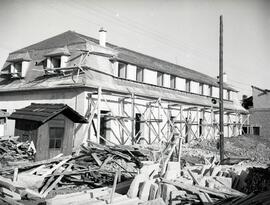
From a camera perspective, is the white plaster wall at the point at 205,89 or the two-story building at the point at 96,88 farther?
the white plaster wall at the point at 205,89

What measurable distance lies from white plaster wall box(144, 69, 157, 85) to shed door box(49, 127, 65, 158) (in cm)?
1072

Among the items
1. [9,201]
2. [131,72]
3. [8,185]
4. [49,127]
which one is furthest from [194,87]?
[9,201]

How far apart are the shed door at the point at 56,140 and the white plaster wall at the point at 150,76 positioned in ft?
35.2

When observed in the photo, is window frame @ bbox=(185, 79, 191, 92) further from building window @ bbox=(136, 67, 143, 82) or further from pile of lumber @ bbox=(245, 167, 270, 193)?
pile of lumber @ bbox=(245, 167, 270, 193)

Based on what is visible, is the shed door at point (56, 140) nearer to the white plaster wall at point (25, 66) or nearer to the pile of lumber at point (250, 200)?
the pile of lumber at point (250, 200)

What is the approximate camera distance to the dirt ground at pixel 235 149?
1775 cm

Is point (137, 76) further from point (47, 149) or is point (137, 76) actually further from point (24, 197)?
point (24, 197)

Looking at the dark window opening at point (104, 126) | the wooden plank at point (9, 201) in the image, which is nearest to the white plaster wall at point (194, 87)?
the dark window opening at point (104, 126)

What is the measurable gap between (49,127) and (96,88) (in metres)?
4.89

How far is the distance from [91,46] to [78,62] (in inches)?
64.3

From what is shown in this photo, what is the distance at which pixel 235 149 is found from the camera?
21.7m

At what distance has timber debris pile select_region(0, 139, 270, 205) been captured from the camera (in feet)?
24.7

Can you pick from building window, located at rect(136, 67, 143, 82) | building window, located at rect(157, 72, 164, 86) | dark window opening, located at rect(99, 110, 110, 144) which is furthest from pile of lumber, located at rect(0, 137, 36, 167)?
building window, located at rect(157, 72, 164, 86)

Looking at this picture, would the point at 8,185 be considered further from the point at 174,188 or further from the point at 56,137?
the point at 56,137
